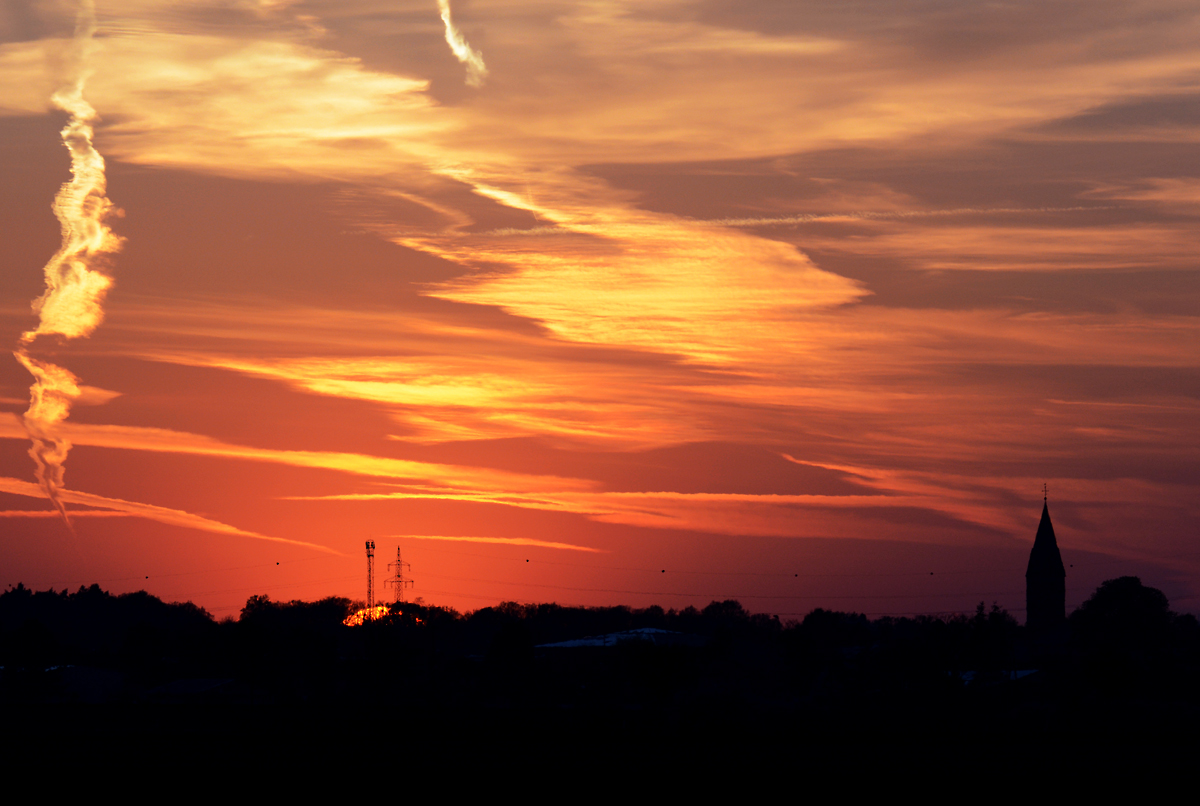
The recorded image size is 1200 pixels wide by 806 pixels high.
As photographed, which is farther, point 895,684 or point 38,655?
point 38,655

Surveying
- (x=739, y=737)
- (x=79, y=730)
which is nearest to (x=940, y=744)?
(x=739, y=737)

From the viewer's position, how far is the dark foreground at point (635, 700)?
91.9 meters

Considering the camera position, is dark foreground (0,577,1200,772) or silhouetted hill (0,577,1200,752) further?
silhouetted hill (0,577,1200,752)

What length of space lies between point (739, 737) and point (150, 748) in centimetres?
3909

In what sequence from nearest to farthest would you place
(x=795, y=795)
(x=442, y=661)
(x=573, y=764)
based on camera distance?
1. (x=795, y=795)
2. (x=573, y=764)
3. (x=442, y=661)

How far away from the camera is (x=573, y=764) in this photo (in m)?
79.4

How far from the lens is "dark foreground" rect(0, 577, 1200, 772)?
91938 mm

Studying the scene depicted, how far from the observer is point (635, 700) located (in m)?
162

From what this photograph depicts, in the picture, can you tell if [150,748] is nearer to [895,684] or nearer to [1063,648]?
[895,684]

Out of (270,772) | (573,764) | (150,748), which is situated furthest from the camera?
(150,748)

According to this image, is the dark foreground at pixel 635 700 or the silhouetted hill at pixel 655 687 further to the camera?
the silhouetted hill at pixel 655 687

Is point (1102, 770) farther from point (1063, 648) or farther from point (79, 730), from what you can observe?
point (1063, 648)

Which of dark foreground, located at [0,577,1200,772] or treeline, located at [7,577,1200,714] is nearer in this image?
dark foreground, located at [0,577,1200,772]

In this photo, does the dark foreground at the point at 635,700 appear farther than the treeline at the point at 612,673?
No
